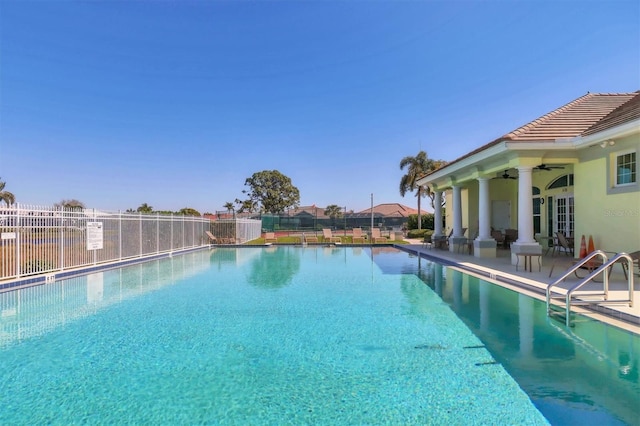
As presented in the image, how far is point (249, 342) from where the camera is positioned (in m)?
4.71

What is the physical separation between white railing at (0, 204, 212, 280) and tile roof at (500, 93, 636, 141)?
12.6 meters

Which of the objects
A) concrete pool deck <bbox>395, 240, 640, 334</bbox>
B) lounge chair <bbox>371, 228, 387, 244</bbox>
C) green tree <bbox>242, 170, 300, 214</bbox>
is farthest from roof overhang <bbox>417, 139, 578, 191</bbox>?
green tree <bbox>242, 170, 300, 214</bbox>

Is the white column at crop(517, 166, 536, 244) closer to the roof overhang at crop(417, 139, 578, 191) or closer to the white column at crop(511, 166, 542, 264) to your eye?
the white column at crop(511, 166, 542, 264)

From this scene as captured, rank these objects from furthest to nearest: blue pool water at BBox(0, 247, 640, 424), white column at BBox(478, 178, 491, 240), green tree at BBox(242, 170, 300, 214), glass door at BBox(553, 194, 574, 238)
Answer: green tree at BBox(242, 170, 300, 214) < glass door at BBox(553, 194, 574, 238) < white column at BBox(478, 178, 491, 240) < blue pool water at BBox(0, 247, 640, 424)

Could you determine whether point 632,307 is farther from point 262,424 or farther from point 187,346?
point 187,346

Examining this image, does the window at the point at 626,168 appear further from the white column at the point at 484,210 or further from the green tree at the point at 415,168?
the green tree at the point at 415,168

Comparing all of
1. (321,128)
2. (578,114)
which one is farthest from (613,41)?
(321,128)

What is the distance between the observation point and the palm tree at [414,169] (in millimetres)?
32281

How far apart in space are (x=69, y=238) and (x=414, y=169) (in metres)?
Result: 28.3

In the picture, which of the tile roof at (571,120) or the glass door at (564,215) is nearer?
the tile roof at (571,120)

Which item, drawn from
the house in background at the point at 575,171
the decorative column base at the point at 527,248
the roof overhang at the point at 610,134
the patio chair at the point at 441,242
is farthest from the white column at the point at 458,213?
the roof overhang at the point at 610,134

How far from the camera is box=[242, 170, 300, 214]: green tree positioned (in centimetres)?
5050

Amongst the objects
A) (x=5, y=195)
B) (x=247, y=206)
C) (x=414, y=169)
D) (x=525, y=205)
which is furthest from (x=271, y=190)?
(x=525, y=205)

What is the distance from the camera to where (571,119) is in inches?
406
